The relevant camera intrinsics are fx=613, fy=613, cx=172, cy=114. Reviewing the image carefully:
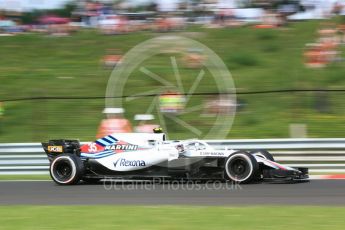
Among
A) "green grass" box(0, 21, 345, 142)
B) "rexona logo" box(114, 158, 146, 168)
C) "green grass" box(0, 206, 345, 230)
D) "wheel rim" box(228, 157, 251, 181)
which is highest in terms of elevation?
"green grass" box(0, 21, 345, 142)

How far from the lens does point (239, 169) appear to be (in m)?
9.17

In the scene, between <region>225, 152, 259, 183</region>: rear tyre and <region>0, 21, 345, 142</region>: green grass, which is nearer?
<region>225, 152, 259, 183</region>: rear tyre

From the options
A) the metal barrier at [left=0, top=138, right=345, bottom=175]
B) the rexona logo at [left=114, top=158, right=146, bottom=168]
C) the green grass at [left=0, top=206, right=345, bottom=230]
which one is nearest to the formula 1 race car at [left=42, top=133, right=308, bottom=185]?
the rexona logo at [left=114, top=158, right=146, bottom=168]

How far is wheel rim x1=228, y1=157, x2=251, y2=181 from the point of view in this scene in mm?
9086

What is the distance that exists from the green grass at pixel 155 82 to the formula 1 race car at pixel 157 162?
9.78 ft

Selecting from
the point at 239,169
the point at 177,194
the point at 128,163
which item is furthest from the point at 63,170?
the point at 239,169

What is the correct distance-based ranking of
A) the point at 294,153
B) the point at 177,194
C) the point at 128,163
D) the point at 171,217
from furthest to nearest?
the point at 294,153, the point at 128,163, the point at 177,194, the point at 171,217

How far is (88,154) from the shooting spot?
10.1 metres

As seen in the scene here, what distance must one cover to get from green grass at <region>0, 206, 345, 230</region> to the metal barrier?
4.96 m

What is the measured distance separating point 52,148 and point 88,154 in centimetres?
69

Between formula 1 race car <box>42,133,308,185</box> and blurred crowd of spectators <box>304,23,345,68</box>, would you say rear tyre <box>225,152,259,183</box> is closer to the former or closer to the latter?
formula 1 race car <box>42,133,308,185</box>

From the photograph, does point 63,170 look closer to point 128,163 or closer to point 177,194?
point 128,163

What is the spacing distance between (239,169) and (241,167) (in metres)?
0.04

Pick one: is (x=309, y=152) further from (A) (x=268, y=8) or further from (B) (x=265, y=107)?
(A) (x=268, y=8)
